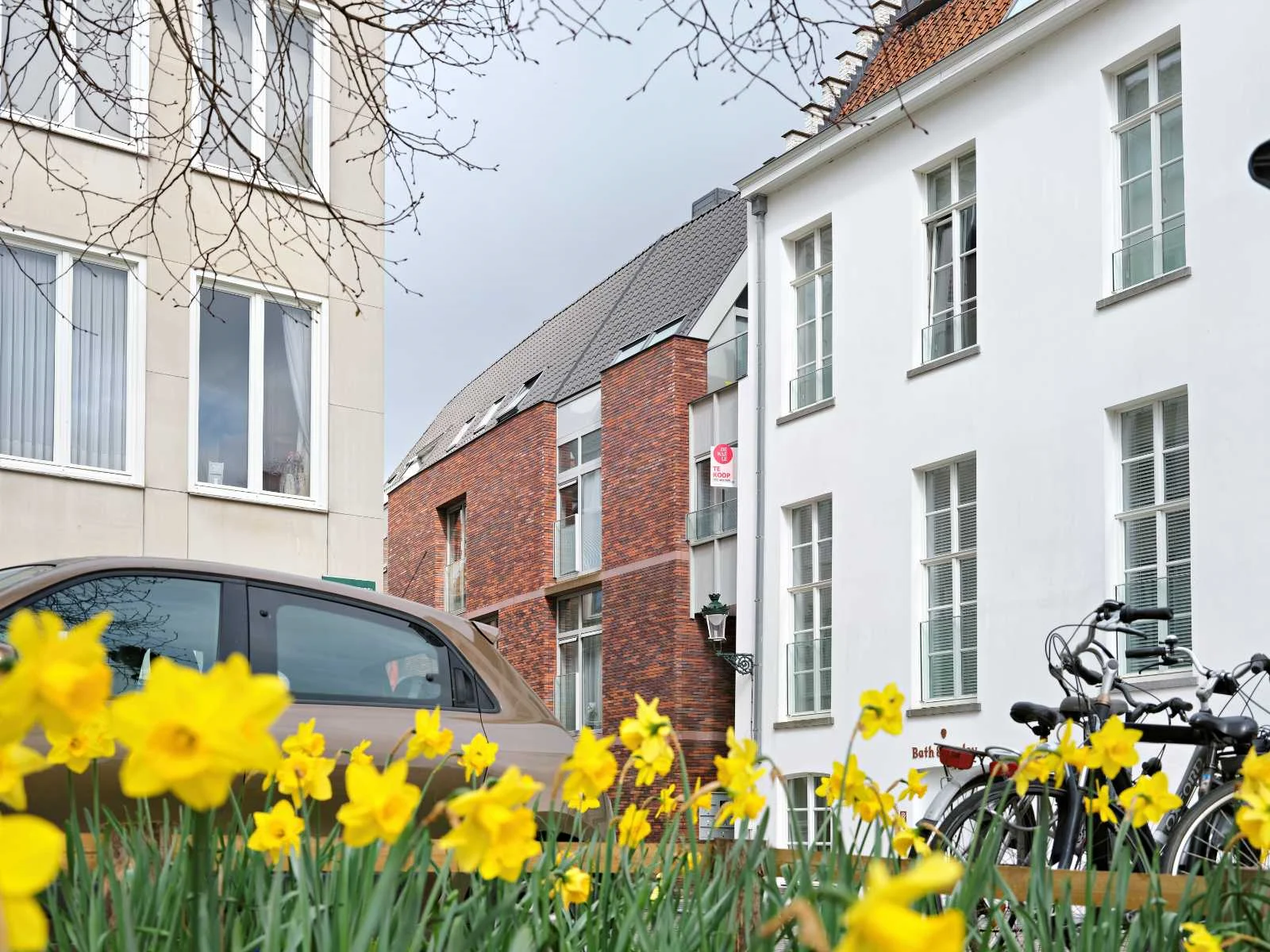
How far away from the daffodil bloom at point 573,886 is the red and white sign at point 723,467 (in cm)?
2139

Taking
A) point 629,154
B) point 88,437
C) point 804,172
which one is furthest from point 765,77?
point 804,172

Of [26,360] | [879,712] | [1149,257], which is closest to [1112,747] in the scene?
[879,712]

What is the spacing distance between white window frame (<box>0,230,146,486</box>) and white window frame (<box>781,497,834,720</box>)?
950 cm

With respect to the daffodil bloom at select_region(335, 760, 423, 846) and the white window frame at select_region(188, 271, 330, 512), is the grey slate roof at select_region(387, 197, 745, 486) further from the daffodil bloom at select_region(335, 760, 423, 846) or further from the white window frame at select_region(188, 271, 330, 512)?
the daffodil bloom at select_region(335, 760, 423, 846)

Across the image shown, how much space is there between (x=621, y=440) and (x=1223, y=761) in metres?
22.5

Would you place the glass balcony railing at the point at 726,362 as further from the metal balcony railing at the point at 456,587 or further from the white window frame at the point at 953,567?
the metal balcony railing at the point at 456,587

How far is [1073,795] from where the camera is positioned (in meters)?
5.66

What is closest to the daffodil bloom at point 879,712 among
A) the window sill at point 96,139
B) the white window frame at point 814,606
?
the window sill at point 96,139

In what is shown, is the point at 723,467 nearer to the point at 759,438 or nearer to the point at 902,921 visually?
the point at 759,438

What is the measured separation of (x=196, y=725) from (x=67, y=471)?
13.6 metres

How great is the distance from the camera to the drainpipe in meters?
22.1

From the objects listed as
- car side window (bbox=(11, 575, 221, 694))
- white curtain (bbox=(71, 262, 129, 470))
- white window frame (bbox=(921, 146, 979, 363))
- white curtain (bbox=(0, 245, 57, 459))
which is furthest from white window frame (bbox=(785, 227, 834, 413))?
car side window (bbox=(11, 575, 221, 694))

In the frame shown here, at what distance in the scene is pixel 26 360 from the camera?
14016 mm

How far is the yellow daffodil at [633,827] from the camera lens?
261 centimetres
